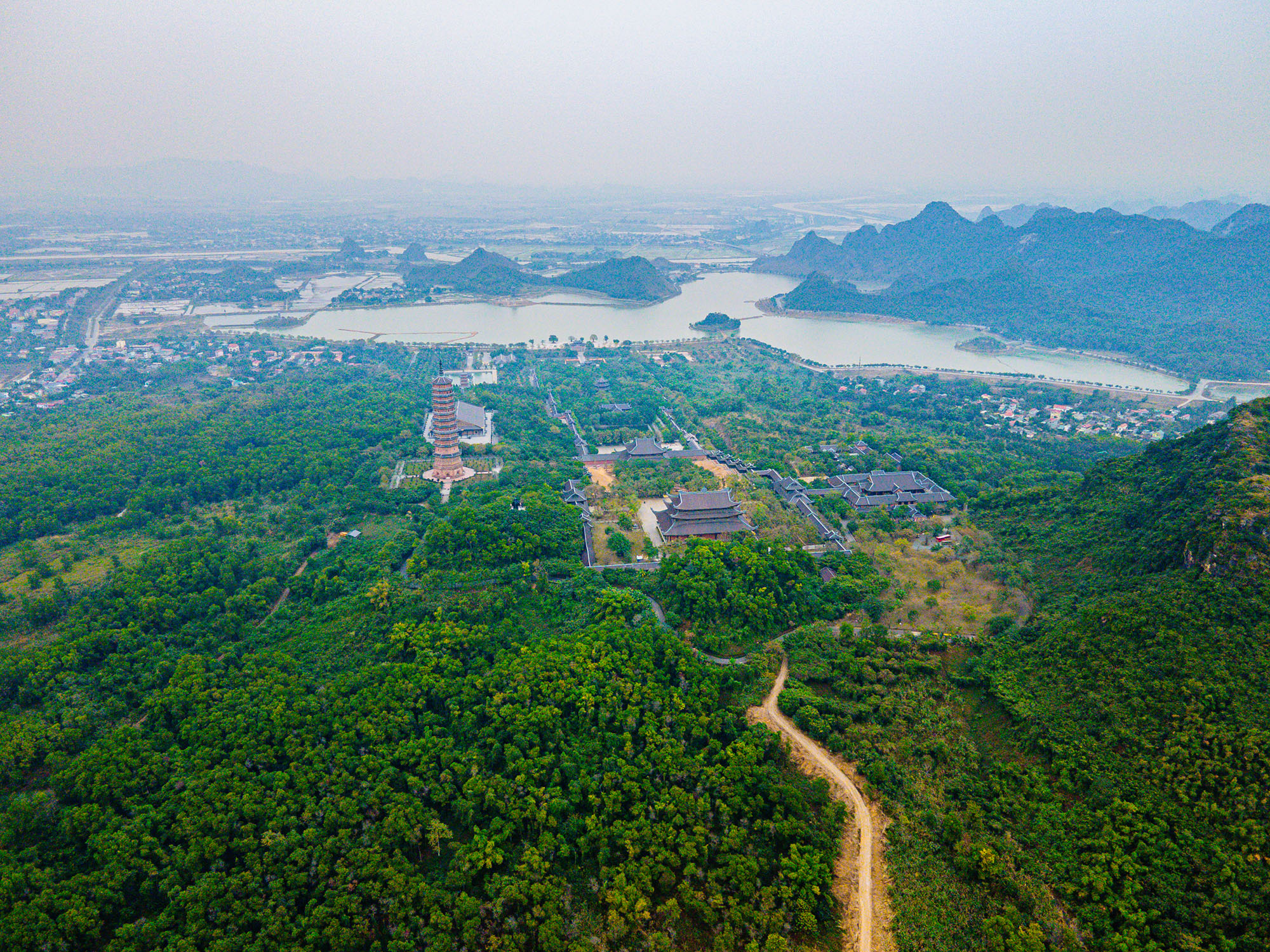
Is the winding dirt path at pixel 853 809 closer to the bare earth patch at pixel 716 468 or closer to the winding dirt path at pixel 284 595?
the bare earth patch at pixel 716 468

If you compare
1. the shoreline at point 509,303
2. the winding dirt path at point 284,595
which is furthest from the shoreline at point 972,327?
the winding dirt path at point 284,595

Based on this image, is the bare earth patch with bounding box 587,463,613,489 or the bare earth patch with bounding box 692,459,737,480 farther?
the bare earth patch with bounding box 692,459,737,480

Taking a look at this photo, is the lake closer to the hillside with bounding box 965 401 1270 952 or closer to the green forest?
the green forest

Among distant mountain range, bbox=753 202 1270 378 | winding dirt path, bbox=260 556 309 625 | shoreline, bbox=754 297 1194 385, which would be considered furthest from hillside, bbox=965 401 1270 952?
distant mountain range, bbox=753 202 1270 378

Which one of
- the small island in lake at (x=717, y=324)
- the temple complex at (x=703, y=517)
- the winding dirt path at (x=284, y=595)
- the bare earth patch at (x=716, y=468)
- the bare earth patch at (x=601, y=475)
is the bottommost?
the winding dirt path at (x=284, y=595)

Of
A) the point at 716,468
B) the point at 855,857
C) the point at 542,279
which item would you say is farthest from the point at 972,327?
the point at 855,857

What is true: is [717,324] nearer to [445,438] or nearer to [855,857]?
[445,438]
